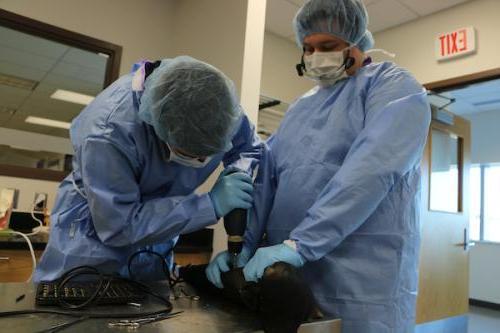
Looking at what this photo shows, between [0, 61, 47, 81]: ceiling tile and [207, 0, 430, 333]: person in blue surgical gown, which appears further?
[0, 61, 47, 81]: ceiling tile

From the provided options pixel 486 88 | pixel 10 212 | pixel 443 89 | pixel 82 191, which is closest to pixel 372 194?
pixel 82 191

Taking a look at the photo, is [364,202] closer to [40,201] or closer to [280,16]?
[40,201]

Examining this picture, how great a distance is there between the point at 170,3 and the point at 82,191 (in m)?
2.11

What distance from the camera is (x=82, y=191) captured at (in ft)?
3.09

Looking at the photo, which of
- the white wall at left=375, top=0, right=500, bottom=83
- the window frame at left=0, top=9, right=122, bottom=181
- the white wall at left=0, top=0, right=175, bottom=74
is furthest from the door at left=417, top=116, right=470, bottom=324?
the window frame at left=0, top=9, right=122, bottom=181

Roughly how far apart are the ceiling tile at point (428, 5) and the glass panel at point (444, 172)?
90 cm

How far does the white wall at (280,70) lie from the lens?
10.5 feet

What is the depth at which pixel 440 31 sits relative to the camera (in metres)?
2.73

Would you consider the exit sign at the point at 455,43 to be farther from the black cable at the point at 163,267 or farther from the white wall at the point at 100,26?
the black cable at the point at 163,267

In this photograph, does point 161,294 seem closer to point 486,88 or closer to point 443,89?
point 443,89

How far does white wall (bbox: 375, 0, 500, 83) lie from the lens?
97.7 inches

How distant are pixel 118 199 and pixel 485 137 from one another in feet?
18.5

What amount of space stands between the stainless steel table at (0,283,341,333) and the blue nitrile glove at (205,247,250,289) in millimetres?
46

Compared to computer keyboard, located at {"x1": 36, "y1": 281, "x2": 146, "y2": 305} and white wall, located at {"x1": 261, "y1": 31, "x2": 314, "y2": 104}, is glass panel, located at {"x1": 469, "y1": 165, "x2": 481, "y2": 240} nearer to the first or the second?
white wall, located at {"x1": 261, "y1": 31, "x2": 314, "y2": 104}
